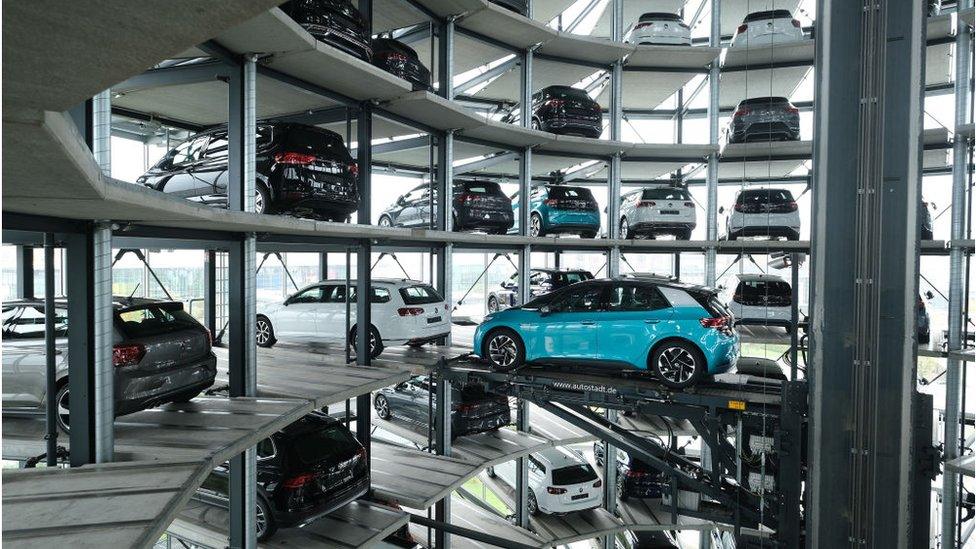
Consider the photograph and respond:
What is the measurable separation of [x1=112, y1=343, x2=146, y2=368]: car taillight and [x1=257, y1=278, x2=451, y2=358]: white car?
3667 mm

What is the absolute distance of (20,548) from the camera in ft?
8.91

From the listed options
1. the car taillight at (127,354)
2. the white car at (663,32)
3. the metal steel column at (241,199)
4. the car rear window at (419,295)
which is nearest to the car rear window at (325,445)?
the metal steel column at (241,199)

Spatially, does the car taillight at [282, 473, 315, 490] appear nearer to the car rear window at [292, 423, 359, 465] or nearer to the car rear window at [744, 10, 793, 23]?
the car rear window at [292, 423, 359, 465]

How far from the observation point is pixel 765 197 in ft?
34.8

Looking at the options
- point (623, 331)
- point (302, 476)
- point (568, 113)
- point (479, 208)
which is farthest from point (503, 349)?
point (568, 113)

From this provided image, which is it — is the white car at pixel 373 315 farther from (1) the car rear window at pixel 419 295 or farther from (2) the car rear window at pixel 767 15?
(2) the car rear window at pixel 767 15

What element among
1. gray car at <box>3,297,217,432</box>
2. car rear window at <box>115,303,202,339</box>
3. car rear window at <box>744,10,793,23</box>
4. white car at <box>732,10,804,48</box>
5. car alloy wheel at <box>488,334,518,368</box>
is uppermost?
car rear window at <box>744,10,793,23</box>

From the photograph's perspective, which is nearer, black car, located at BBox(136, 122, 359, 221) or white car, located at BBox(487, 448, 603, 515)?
black car, located at BBox(136, 122, 359, 221)

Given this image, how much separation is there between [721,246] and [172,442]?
33.3ft

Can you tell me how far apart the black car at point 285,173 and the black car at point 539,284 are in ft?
21.2

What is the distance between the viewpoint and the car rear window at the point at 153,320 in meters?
4.81

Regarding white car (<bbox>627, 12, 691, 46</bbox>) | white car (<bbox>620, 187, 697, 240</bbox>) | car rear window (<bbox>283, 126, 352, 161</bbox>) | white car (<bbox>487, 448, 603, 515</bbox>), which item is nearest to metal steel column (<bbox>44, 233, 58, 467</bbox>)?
car rear window (<bbox>283, 126, 352, 161</bbox>)

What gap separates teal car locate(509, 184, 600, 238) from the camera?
10.7m

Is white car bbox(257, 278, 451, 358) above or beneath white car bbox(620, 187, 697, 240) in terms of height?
beneath
